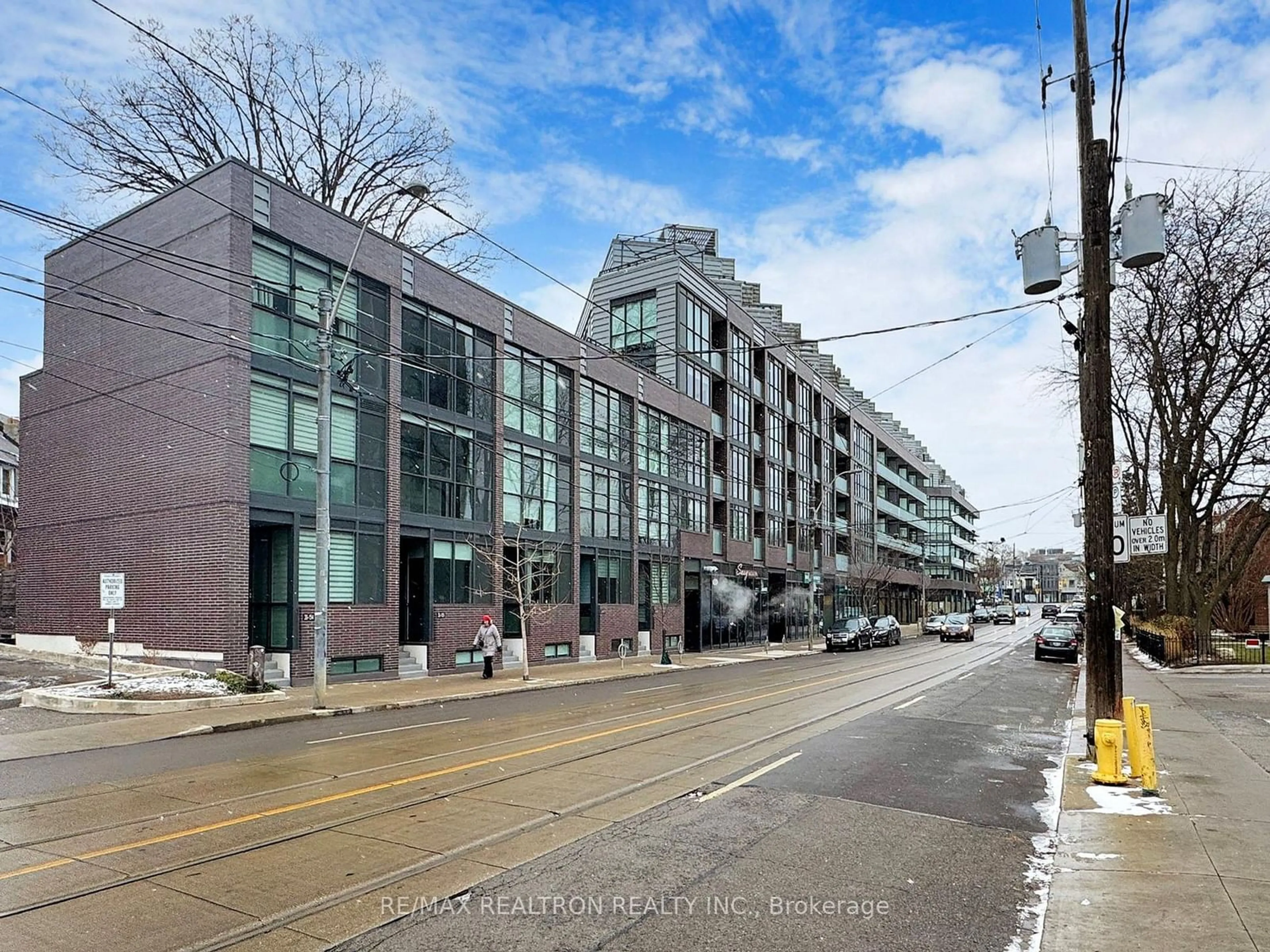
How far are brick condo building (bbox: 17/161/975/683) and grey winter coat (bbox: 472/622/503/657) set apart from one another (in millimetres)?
1232

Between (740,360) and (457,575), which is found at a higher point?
(740,360)

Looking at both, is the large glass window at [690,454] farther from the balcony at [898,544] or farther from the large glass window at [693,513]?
the balcony at [898,544]

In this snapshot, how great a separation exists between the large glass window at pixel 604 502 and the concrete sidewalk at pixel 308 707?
17.1ft

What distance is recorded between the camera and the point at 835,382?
71.4 m

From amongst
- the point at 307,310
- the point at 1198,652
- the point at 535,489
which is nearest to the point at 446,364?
the point at 307,310

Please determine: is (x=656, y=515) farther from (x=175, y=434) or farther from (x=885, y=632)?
(x=175, y=434)

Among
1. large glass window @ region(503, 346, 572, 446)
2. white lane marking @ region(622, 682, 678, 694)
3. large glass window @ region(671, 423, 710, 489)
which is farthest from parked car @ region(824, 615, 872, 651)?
white lane marking @ region(622, 682, 678, 694)

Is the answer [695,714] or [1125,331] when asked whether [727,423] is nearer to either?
[1125,331]

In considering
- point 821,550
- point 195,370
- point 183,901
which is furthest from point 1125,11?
point 821,550

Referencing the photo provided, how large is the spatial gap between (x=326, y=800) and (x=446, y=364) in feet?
61.3

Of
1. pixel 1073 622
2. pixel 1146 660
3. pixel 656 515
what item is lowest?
pixel 1146 660

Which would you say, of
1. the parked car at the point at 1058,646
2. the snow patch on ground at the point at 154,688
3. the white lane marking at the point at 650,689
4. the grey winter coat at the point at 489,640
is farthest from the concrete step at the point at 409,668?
the parked car at the point at 1058,646

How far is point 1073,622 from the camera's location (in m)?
49.6

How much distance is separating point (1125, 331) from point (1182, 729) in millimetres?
22206
